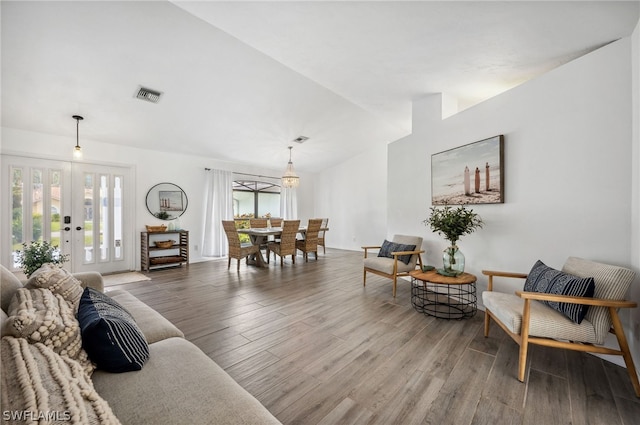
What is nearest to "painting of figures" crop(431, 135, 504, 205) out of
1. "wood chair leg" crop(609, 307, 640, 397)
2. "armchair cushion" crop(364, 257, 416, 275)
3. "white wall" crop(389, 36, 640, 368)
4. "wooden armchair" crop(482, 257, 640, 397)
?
"white wall" crop(389, 36, 640, 368)

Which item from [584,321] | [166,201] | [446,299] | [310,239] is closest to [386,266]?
[446,299]

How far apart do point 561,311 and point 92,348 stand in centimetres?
277

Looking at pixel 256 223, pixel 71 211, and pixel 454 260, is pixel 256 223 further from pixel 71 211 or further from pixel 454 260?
pixel 454 260

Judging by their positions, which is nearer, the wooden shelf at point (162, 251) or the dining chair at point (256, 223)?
the wooden shelf at point (162, 251)

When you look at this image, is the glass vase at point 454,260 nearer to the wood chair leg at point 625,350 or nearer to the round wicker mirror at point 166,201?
the wood chair leg at point 625,350

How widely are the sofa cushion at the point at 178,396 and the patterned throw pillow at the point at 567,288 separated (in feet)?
6.78

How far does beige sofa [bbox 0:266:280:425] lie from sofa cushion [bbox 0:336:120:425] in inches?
10.0

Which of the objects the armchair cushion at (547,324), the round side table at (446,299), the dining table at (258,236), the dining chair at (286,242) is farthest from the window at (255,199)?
the armchair cushion at (547,324)

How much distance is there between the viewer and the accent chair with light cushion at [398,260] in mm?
3474

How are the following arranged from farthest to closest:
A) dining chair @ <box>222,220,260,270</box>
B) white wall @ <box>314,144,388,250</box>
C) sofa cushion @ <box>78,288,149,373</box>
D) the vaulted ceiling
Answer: white wall @ <box>314,144,388,250</box>
dining chair @ <box>222,220,260,270</box>
the vaulted ceiling
sofa cushion @ <box>78,288,149,373</box>

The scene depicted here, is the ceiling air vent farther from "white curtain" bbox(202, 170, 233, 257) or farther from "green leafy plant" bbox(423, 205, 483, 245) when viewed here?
"green leafy plant" bbox(423, 205, 483, 245)

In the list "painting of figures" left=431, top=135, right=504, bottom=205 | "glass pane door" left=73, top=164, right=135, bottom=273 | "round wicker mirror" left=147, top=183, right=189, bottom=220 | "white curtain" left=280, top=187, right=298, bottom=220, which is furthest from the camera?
"white curtain" left=280, top=187, right=298, bottom=220

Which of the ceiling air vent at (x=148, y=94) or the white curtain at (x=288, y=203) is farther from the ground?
the ceiling air vent at (x=148, y=94)

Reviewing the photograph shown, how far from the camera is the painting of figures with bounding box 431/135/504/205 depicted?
2861 millimetres
